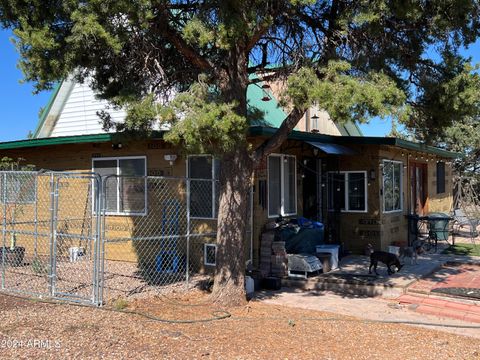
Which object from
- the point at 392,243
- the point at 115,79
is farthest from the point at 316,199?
the point at 115,79

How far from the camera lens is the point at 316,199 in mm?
12758

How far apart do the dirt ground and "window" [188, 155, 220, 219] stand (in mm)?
3262

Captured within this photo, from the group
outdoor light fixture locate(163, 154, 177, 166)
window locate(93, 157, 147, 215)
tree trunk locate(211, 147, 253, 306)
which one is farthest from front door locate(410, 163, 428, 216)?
tree trunk locate(211, 147, 253, 306)

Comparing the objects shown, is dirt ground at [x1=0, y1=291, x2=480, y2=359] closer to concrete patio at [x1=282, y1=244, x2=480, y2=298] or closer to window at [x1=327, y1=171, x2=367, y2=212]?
concrete patio at [x1=282, y1=244, x2=480, y2=298]

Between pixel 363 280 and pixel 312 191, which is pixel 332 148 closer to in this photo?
pixel 312 191

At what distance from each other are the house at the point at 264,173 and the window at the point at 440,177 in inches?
189

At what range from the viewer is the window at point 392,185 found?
1285cm

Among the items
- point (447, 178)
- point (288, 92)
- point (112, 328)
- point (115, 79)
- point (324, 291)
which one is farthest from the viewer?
point (447, 178)

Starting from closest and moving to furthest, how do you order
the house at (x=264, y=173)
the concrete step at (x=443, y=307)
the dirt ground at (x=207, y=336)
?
the dirt ground at (x=207, y=336), the concrete step at (x=443, y=307), the house at (x=264, y=173)

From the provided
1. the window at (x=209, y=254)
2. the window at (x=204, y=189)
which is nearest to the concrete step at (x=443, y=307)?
the window at (x=209, y=254)

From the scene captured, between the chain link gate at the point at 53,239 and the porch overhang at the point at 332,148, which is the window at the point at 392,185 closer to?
the porch overhang at the point at 332,148

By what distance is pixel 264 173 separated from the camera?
10.5 m

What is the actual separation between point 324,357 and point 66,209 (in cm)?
905

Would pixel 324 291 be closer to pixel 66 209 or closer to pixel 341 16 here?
pixel 341 16
